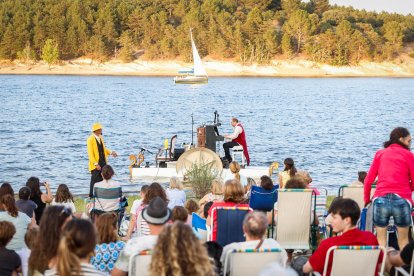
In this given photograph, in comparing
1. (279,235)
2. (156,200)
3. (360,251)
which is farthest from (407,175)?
(156,200)

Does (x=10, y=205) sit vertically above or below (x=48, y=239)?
below

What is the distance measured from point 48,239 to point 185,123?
4302 centimetres

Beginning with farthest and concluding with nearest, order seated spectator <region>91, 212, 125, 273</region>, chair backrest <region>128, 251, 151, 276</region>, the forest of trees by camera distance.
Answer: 1. the forest of trees
2. seated spectator <region>91, 212, 125, 273</region>
3. chair backrest <region>128, 251, 151, 276</region>

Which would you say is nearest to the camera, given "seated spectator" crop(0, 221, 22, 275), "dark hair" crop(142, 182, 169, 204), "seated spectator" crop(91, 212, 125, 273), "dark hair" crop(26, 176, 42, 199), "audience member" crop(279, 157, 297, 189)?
"seated spectator" crop(0, 221, 22, 275)

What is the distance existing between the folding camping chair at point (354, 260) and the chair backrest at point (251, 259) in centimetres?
44

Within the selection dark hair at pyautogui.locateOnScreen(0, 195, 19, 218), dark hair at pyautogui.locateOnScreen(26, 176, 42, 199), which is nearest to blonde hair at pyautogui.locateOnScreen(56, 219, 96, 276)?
dark hair at pyautogui.locateOnScreen(0, 195, 19, 218)

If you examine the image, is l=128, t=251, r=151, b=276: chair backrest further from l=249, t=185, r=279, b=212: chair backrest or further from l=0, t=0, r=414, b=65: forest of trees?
l=0, t=0, r=414, b=65: forest of trees

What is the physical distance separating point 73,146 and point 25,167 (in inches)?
288

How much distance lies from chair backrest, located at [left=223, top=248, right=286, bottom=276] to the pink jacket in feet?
7.58

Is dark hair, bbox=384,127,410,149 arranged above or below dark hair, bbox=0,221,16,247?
above

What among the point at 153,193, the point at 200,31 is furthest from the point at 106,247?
the point at 200,31

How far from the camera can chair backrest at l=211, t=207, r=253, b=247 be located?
6.93 m

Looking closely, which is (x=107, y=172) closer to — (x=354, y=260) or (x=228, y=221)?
(x=228, y=221)

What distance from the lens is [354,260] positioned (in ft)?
17.6
